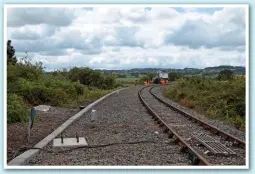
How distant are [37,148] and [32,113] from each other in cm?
90

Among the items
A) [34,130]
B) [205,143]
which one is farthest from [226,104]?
[34,130]

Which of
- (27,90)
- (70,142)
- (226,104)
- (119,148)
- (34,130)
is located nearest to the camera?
(119,148)

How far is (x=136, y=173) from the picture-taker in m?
5.51

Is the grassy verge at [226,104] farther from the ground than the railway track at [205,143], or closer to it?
farther from the ground

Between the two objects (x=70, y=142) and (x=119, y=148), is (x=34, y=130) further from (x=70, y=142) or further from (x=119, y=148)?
(x=119, y=148)

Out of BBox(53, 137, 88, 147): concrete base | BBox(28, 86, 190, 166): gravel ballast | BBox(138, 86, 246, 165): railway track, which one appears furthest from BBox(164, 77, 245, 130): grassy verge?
BBox(53, 137, 88, 147): concrete base

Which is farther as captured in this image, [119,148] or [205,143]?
[205,143]

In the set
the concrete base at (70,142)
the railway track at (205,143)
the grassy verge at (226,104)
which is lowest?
the railway track at (205,143)

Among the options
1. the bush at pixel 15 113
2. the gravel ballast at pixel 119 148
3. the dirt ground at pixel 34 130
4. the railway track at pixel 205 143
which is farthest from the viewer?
the bush at pixel 15 113

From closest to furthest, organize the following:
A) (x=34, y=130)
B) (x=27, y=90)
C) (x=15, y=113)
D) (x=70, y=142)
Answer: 1. (x=70, y=142)
2. (x=34, y=130)
3. (x=15, y=113)
4. (x=27, y=90)

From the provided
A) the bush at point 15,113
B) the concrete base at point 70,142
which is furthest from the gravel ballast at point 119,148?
the bush at point 15,113

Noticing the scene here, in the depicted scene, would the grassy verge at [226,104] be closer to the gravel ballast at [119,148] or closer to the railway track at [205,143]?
the railway track at [205,143]

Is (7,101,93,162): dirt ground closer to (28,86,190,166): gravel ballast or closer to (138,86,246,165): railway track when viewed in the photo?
(28,86,190,166): gravel ballast

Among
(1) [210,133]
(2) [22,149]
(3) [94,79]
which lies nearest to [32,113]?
(2) [22,149]
